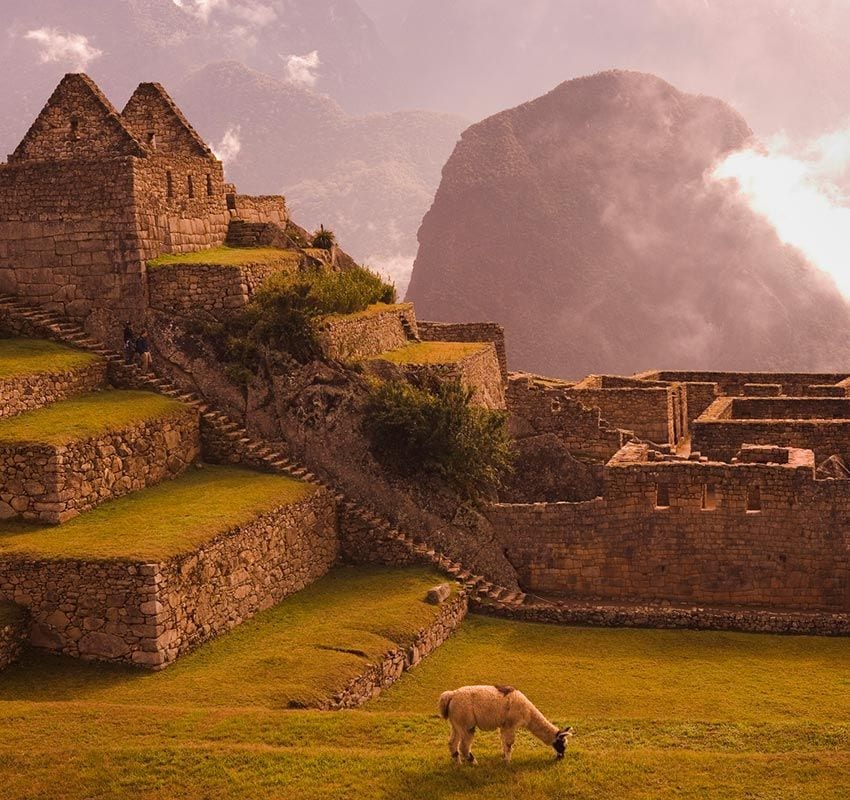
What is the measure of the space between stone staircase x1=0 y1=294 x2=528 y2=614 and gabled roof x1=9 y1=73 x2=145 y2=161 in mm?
4130

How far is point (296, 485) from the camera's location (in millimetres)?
30000

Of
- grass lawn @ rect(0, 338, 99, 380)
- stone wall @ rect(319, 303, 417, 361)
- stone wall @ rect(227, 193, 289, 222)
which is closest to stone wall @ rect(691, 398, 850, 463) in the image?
stone wall @ rect(319, 303, 417, 361)

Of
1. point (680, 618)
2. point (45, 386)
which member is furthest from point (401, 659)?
point (45, 386)

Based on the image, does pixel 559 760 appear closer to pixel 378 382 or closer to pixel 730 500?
pixel 730 500

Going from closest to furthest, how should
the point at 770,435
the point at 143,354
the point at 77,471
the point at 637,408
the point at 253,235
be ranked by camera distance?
1. the point at 77,471
2. the point at 143,354
3. the point at 770,435
4. the point at 253,235
5. the point at 637,408

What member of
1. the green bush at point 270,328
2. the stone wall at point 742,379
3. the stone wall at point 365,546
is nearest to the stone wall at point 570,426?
the green bush at point 270,328

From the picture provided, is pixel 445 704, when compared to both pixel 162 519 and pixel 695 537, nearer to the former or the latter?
pixel 162 519

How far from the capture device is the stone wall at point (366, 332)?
3297cm

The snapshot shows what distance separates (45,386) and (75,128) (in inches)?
311

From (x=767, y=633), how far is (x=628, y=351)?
7052 centimetres

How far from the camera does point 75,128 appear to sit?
34.0 metres

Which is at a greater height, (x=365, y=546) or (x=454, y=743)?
(x=365, y=546)

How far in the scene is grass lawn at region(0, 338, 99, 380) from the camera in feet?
96.5

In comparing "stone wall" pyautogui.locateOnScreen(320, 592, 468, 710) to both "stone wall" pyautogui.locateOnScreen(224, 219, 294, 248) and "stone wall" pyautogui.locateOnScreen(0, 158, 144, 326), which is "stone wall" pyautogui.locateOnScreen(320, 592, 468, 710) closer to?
"stone wall" pyautogui.locateOnScreen(0, 158, 144, 326)
